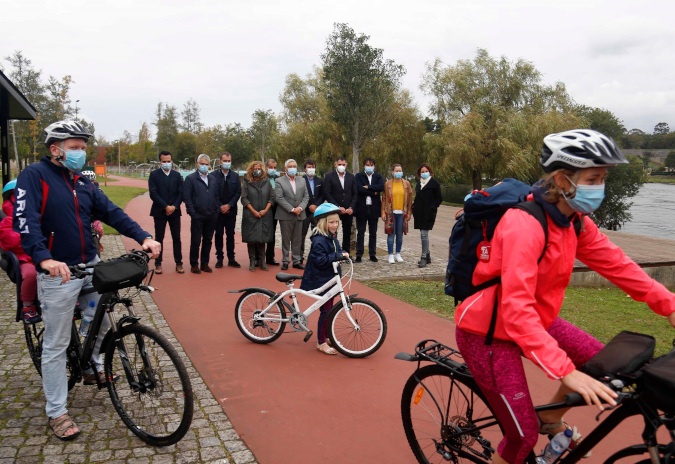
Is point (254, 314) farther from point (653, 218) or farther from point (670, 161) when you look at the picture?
point (670, 161)

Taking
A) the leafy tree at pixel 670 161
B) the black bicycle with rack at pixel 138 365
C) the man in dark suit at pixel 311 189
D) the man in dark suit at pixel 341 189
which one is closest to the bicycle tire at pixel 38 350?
the black bicycle with rack at pixel 138 365

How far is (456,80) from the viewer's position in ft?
114

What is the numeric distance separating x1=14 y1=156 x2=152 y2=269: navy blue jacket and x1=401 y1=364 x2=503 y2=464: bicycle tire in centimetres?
230

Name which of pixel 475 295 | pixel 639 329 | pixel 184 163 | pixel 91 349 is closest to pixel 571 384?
pixel 475 295

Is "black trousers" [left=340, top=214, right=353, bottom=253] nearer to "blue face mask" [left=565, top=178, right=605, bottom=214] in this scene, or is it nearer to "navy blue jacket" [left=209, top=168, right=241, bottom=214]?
"navy blue jacket" [left=209, top=168, right=241, bottom=214]

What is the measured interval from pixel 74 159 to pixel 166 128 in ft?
265

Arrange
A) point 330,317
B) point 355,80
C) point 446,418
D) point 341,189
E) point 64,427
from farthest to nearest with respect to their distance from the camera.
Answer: point 355,80
point 341,189
point 330,317
point 64,427
point 446,418

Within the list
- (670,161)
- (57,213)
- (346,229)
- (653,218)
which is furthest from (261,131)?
(670,161)

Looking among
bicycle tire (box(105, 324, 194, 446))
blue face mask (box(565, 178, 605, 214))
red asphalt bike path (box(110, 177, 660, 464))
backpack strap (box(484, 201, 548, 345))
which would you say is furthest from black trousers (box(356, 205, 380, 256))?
blue face mask (box(565, 178, 605, 214))

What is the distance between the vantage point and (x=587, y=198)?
239 centimetres

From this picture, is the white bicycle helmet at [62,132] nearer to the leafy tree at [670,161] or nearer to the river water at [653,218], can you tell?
the river water at [653,218]

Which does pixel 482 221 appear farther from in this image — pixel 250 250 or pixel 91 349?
pixel 250 250

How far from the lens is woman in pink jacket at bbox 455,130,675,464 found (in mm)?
2279

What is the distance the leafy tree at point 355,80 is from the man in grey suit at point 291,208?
341 cm
